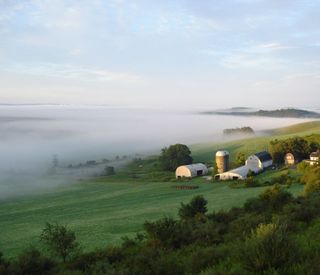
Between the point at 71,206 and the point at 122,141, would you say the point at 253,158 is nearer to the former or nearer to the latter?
the point at 71,206

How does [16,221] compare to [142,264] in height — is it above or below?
below

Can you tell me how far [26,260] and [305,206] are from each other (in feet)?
60.0

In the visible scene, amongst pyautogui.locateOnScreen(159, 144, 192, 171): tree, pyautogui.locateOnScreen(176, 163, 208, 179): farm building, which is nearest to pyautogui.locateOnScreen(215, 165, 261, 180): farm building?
pyautogui.locateOnScreen(176, 163, 208, 179): farm building

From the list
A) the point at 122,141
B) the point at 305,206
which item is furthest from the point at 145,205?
the point at 122,141

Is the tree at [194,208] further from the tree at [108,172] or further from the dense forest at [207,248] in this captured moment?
the tree at [108,172]

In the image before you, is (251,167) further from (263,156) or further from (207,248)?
(207,248)

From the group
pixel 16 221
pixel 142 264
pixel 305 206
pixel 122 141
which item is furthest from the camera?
pixel 122 141

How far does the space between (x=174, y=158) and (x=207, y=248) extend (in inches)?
3406

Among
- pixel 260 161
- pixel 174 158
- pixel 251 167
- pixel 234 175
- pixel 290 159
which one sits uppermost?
pixel 174 158

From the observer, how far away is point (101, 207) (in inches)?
2242

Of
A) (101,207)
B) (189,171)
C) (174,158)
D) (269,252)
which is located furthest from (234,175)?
(269,252)

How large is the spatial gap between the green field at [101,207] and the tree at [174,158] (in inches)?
670

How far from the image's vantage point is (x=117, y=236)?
121ft

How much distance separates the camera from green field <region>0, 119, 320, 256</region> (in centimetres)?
3919
